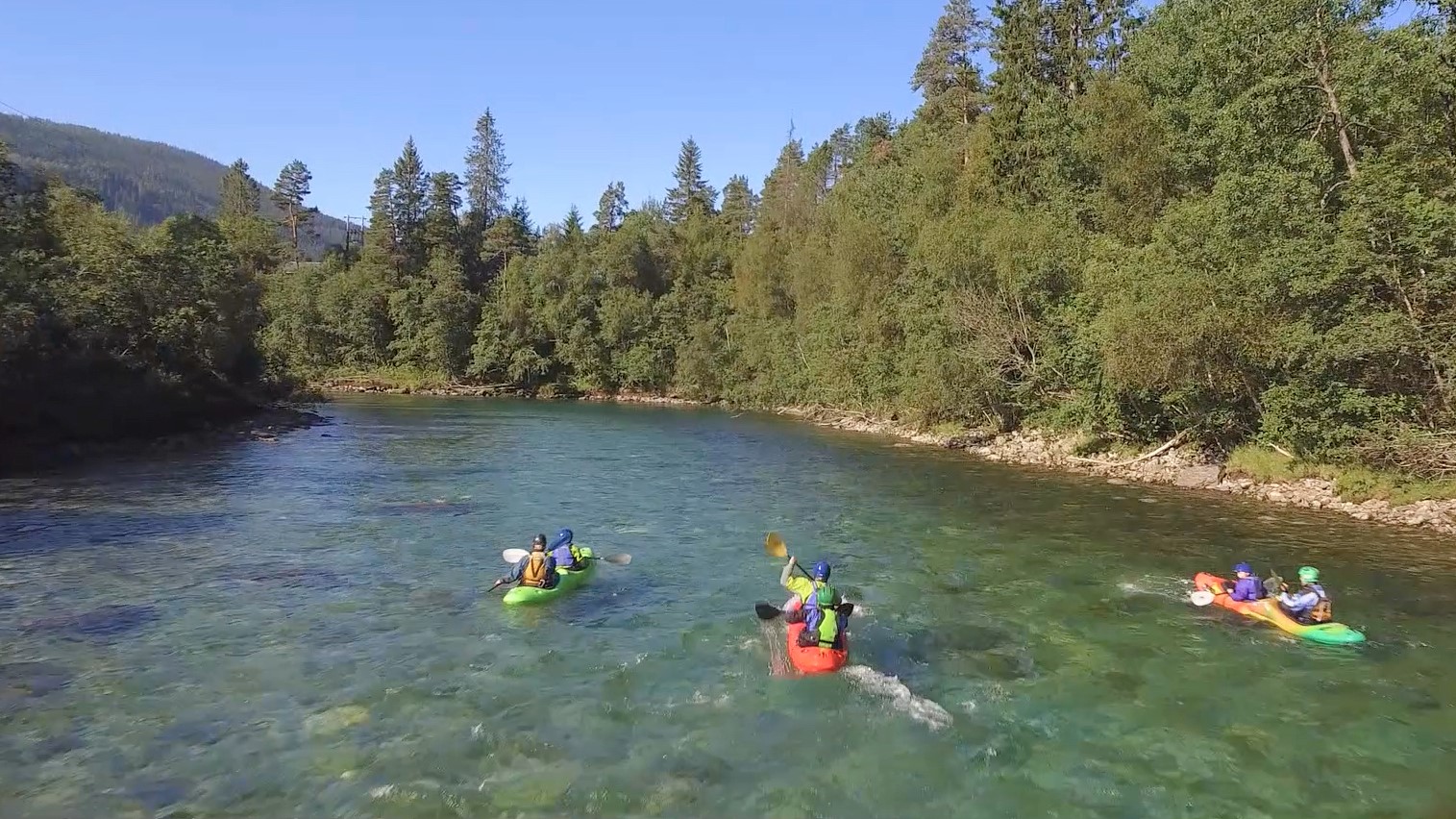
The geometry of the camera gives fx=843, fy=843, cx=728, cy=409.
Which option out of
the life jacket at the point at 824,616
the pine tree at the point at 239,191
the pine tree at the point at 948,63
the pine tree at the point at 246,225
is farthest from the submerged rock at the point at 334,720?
the pine tree at the point at 239,191

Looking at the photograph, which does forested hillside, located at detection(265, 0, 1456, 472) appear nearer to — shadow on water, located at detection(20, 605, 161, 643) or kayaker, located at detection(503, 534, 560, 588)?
kayaker, located at detection(503, 534, 560, 588)

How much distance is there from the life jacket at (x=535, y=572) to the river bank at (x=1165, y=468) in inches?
775

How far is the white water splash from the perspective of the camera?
10.1 meters

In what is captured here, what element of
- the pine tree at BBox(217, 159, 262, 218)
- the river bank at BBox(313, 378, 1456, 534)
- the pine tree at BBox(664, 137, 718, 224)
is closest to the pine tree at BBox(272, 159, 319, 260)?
the pine tree at BBox(217, 159, 262, 218)

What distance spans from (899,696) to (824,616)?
1.43m

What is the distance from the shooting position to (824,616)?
37.6 ft

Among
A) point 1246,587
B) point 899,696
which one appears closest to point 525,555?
point 899,696

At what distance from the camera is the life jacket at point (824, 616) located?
37.3 ft

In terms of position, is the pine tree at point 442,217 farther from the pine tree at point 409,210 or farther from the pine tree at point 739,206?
the pine tree at point 739,206

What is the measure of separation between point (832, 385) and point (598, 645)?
41.1 m

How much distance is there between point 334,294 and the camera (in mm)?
79875

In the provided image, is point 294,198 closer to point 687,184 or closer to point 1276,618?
point 687,184

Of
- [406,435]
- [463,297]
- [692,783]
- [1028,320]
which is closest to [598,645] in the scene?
[692,783]

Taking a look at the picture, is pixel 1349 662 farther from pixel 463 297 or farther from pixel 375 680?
pixel 463 297
